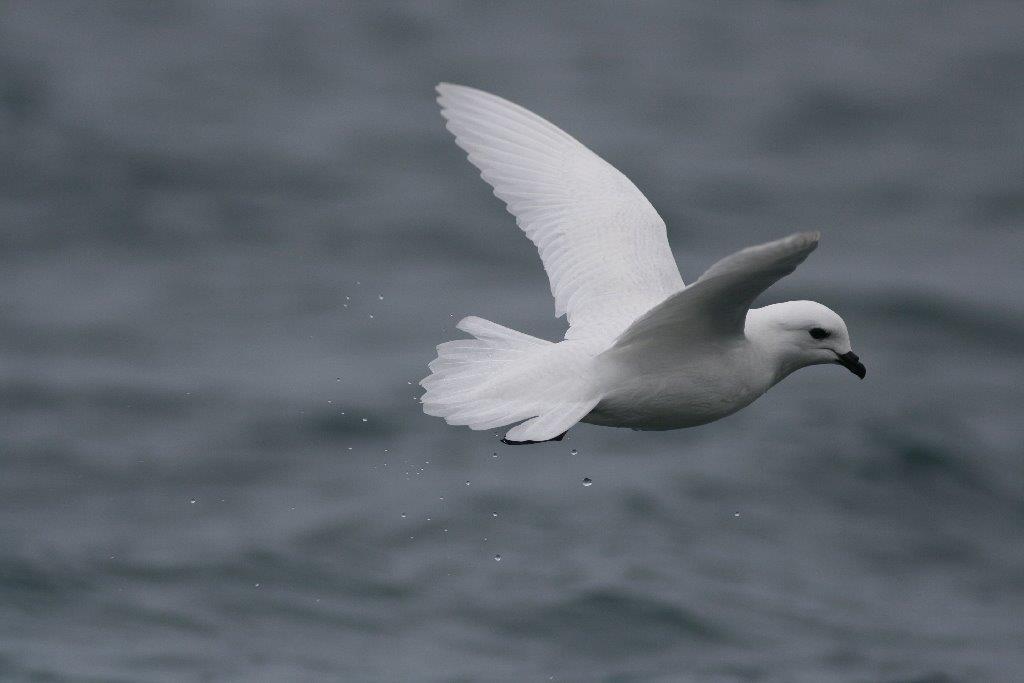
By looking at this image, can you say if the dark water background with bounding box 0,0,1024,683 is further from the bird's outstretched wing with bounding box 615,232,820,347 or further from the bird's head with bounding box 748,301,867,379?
the bird's outstretched wing with bounding box 615,232,820,347

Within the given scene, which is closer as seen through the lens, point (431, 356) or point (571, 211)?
point (571, 211)

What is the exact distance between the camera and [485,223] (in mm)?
15320

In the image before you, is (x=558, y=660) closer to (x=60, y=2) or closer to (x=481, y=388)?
(x=481, y=388)

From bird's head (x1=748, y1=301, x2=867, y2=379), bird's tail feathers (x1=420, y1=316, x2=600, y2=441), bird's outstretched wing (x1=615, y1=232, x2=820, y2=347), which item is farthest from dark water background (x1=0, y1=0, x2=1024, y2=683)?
bird's outstretched wing (x1=615, y1=232, x2=820, y2=347)

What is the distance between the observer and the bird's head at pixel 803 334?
7594 mm

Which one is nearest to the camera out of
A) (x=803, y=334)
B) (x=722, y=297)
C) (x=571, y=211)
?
(x=722, y=297)

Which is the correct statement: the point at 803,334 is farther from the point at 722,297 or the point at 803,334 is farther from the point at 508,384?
the point at 508,384

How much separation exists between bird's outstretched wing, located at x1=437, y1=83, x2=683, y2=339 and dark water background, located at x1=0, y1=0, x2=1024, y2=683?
3.48 m

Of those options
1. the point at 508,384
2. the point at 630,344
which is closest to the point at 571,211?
the point at 630,344

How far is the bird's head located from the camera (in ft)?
24.9

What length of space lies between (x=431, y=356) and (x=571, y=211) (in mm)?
4666

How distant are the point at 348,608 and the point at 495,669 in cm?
113

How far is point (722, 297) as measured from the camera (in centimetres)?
689

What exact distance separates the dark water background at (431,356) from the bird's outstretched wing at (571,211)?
348 centimetres
